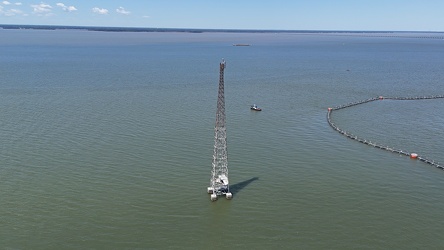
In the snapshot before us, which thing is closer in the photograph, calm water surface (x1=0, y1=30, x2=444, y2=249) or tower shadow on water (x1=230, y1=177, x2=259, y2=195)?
calm water surface (x1=0, y1=30, x2=444, y2=249)

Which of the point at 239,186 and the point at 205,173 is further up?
the point at 205,173

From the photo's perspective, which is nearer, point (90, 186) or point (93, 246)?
point (93, 246)

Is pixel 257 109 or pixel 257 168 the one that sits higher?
pixel 257 109

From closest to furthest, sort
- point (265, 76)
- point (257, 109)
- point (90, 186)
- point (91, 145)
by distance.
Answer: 1. point (90, 186)
2. point (91, 145)
3. point (257, 109)
4. point (265, 76)

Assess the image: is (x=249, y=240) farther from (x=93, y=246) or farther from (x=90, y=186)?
(x=90, y=186)

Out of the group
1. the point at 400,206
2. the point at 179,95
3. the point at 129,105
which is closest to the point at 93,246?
the point at 400,206

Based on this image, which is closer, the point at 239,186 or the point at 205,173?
the point at 239,186

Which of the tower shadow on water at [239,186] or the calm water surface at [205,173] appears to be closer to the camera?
the calm water surface at [205,173]

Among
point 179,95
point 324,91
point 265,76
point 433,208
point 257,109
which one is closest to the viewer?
point 433,208
